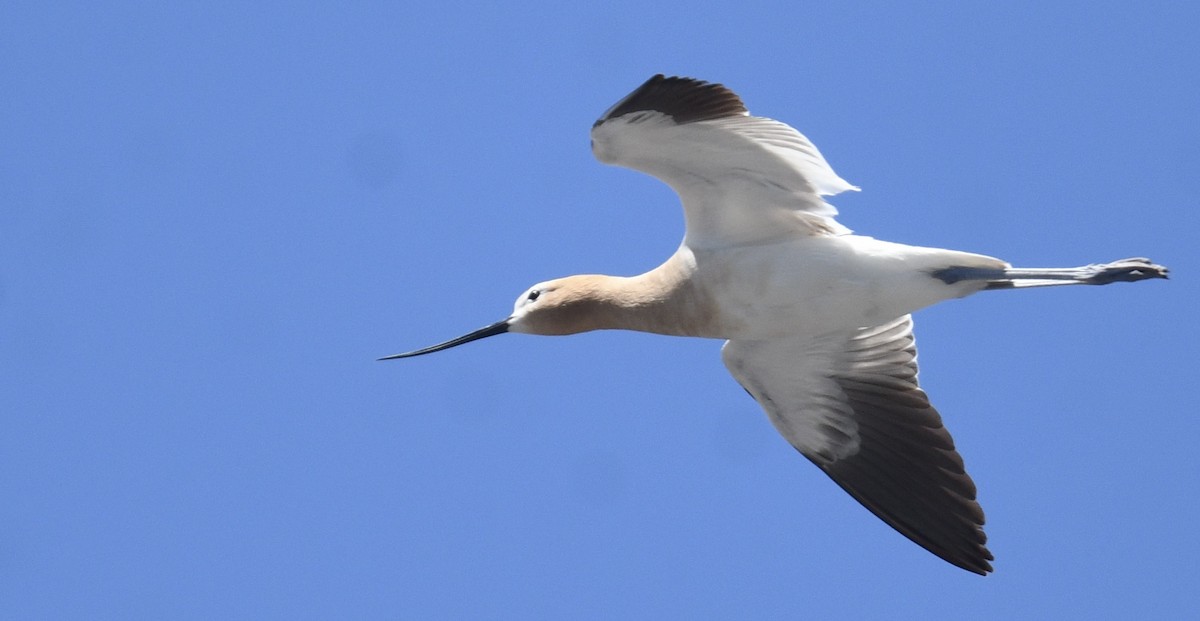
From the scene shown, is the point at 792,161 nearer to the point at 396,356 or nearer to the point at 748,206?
the point at 748,206

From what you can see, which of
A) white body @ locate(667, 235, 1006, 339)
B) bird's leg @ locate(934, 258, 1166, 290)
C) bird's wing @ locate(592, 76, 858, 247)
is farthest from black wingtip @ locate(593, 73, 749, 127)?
bird's leg @ locate(934, 258, 1166, 290)

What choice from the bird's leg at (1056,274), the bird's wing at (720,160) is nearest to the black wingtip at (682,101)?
the bird's wing at (720,160)

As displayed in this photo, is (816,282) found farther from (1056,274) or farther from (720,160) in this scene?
(1056,274)

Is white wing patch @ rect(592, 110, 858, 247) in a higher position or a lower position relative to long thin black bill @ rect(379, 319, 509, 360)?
higher

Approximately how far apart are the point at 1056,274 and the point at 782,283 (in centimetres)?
183

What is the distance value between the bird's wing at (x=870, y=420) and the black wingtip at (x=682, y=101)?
85.9 inches

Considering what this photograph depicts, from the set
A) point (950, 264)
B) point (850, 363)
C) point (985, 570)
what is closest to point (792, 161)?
point (950, 264)

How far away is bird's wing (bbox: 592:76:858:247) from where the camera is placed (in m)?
9.23

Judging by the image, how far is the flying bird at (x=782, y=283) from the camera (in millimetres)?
9461

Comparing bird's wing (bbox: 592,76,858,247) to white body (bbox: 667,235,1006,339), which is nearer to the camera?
bird's wing (bbox: 592,76,858,247)

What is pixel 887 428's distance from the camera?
11.0 meters

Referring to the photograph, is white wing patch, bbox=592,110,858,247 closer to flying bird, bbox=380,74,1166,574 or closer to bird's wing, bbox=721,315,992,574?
flying bird, bbox=380,74,1166,574

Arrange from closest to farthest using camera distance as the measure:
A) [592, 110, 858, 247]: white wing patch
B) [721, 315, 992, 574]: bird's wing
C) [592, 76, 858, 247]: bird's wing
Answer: [592, 76, 858, 247]: bird's wing < [592, 110, 858, 247]: white wing patch < [721, 315, 992, 574]: bird's wing

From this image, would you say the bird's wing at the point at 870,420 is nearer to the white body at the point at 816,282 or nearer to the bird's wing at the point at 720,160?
the white body at the point at 816,282
